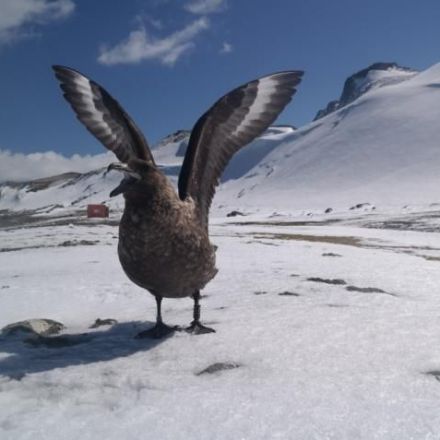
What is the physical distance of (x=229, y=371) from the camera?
4.24 m

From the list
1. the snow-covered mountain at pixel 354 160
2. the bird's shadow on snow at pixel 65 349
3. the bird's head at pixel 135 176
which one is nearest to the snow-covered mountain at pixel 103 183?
the snow-covered mountain at pixel 354 160

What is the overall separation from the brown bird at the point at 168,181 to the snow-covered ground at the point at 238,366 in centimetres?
71

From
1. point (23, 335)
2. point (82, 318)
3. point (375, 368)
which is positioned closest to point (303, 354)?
point (375, 368)

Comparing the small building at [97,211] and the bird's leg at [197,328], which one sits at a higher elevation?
the small building at [97,211]

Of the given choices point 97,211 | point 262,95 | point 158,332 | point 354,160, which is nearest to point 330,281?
point 262,95

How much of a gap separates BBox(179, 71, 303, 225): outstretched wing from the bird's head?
0.85 m

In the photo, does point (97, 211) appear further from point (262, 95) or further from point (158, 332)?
point (158, 332)

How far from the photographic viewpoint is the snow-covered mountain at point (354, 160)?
8506 centimetres

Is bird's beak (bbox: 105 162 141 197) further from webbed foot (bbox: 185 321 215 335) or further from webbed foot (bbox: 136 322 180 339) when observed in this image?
webbed foot (bbox: 185 321 215 335)

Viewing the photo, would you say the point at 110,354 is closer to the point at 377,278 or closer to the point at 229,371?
the point at 229,371

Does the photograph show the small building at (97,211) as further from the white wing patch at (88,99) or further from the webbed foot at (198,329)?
the webbed foot at (198,329)

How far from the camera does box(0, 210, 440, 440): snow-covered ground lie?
3.24m

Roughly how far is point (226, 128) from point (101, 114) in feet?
5.21

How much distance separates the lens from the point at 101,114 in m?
6.63
